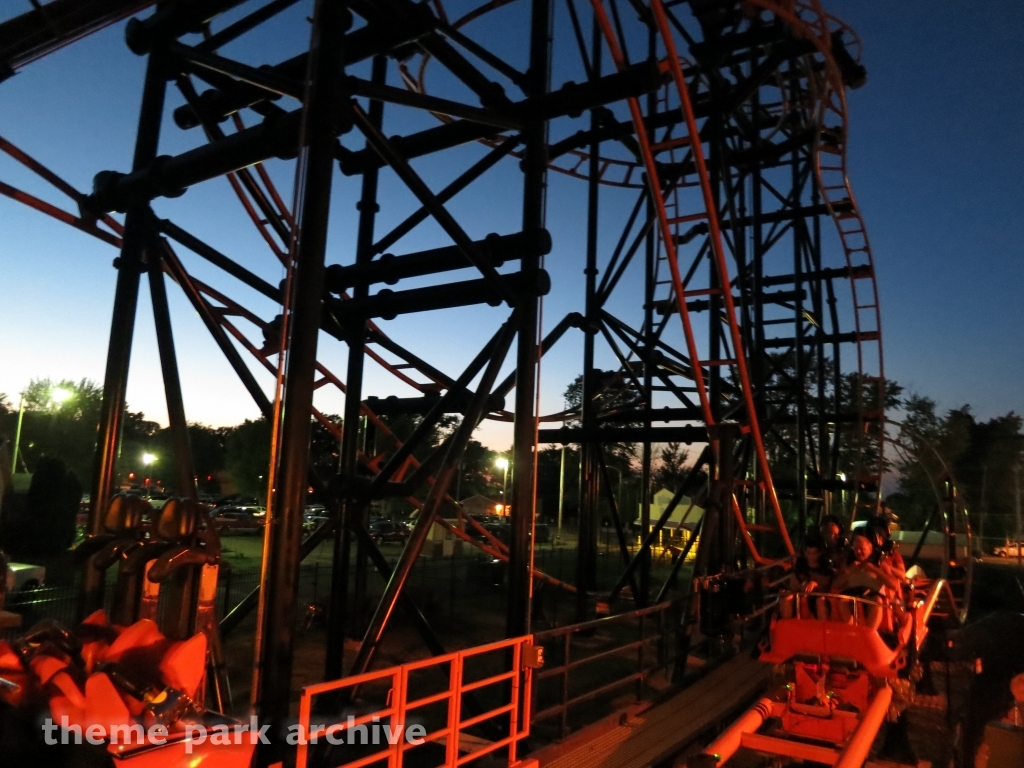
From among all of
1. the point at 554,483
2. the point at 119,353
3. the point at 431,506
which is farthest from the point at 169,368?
the point at 554,483

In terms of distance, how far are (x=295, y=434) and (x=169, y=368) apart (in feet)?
6.61

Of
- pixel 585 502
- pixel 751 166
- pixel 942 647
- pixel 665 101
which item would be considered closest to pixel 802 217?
pixel 751 166

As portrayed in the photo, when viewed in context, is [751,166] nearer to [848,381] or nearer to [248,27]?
[248,27]

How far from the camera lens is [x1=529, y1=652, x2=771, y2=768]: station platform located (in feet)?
16.8

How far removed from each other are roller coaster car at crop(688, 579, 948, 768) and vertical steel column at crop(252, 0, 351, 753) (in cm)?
386

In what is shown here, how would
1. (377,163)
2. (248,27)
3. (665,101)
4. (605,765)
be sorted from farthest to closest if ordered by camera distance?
(665,101) < (377,163) < (248,27) < (605,765)

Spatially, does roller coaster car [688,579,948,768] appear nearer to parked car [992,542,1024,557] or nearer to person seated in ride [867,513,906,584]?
person seated in ride [867,513,906,584]

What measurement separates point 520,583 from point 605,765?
4.38 feet

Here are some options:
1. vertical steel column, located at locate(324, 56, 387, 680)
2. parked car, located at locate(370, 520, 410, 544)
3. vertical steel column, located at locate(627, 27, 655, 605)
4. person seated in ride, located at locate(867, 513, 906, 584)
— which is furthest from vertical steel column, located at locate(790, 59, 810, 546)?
parked car, located at locate(370, 520, 410, 544)

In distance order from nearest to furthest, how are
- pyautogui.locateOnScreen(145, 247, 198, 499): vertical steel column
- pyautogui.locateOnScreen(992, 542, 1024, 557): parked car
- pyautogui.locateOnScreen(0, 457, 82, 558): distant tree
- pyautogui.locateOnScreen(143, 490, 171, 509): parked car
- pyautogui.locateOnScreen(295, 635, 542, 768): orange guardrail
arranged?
pyautogui.locateOnScreen(295, 635, 542, 768): orange guardrail < pyautogui.locateOnScreen(143, 490, 171, 509): parked car < pyautogui.locateOnScreen(145, 247, 198, 499): vertical steel column < pyautogui.locateOnScreen(0, 457, 82, 558): distant tree < pyautogui.locateOnScreen(992, 542, 1024, 557): parked car

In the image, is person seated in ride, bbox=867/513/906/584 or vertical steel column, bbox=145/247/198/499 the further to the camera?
person seated in ride, bbox=867/513/906/584

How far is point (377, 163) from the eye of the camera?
7.31 meters

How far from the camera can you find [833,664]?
21.1 feet

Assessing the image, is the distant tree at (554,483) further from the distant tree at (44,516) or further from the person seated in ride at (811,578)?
the person seated in ride at (811,578)
